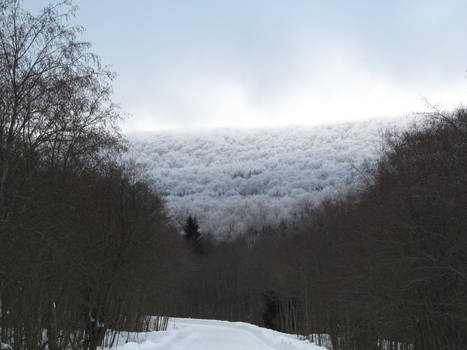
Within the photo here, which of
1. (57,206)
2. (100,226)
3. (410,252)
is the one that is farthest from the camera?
(100,226)

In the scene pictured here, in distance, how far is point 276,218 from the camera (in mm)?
144625

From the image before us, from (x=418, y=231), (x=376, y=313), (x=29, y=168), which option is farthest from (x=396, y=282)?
(x=29, y=168)

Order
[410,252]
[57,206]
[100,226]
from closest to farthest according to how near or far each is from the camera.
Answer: [57,206] → [410,252] → [100,226]

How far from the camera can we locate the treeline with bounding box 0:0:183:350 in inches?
446

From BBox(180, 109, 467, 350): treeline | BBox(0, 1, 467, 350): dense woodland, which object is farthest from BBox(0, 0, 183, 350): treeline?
BBox(180, 109, 467, 350): treeline

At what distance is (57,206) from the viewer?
1184 cm

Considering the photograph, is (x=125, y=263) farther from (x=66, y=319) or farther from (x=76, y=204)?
(x=76, y=204)

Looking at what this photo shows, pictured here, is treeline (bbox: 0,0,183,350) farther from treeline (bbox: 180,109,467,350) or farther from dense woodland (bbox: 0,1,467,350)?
treeline (bbox: 180,109,467,350)

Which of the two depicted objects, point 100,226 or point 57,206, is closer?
point 57,206

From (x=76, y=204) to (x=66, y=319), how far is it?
6978 millimetres

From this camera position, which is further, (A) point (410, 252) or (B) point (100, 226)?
(B) point (100, 226)

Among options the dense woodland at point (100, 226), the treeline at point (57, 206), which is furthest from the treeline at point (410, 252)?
the treeline at point (57, 206)

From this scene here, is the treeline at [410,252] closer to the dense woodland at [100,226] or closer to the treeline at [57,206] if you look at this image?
the dense woodland at [100,226]

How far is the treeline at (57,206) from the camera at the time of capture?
446 inches
